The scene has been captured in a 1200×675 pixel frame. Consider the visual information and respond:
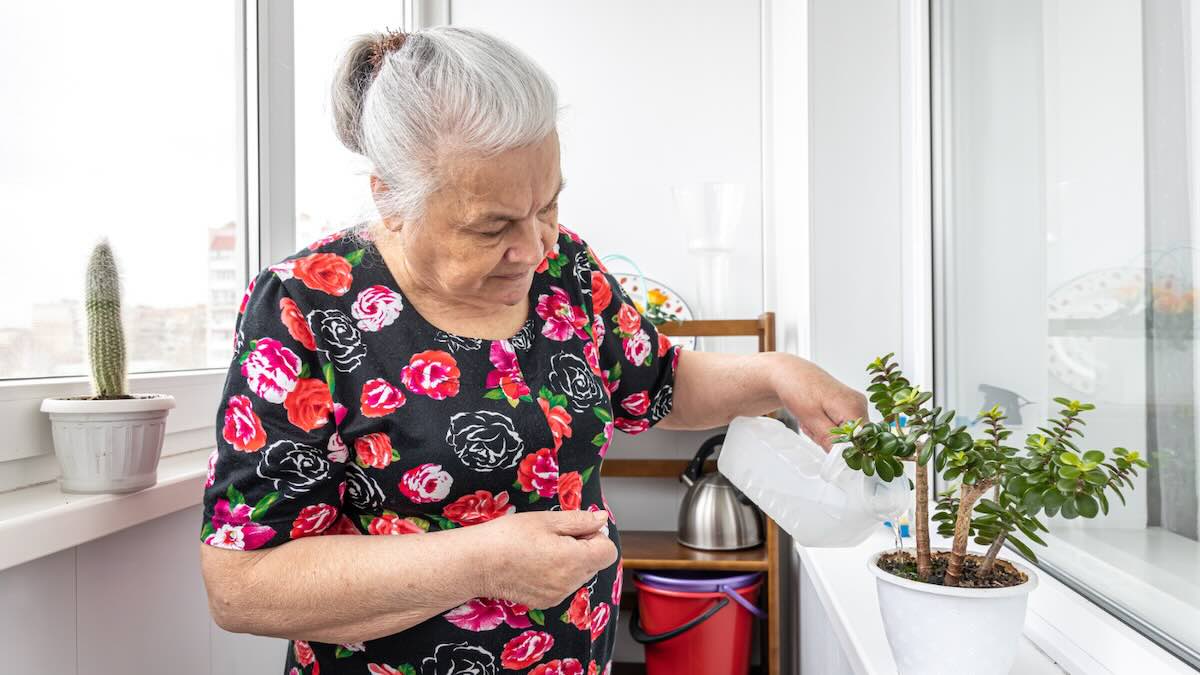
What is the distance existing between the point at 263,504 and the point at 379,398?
0.16 metres

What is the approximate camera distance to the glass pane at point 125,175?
3.67ft

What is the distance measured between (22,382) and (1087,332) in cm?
124

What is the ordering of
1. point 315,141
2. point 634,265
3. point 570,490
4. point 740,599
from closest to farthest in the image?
point 570,490 < point 315,141 < point 740,599 < point 634,265

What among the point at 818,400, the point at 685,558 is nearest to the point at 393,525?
the point at 818,400

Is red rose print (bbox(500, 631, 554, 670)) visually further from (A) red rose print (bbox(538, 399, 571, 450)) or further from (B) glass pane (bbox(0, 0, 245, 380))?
(B) glass pane (bbox(0, 0, 245, 380))

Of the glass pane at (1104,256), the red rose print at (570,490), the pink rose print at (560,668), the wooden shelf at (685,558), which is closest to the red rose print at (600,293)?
the red rose print at (570,490)

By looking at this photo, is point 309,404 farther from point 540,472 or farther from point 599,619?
point 599,619

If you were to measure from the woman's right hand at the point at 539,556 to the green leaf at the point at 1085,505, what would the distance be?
43 centimetres

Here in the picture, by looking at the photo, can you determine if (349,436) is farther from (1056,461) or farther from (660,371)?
(1056,461)

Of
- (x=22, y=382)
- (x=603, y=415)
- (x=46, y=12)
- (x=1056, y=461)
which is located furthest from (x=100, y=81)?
(x=1056, y=461)

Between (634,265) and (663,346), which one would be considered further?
(634,265)

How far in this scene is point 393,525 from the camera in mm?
1007

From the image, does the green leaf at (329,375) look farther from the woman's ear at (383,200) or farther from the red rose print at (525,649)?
the red rose print at (525,649)

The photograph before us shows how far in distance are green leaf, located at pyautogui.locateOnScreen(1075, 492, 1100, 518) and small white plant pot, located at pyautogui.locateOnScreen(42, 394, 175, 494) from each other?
37.9 inches
